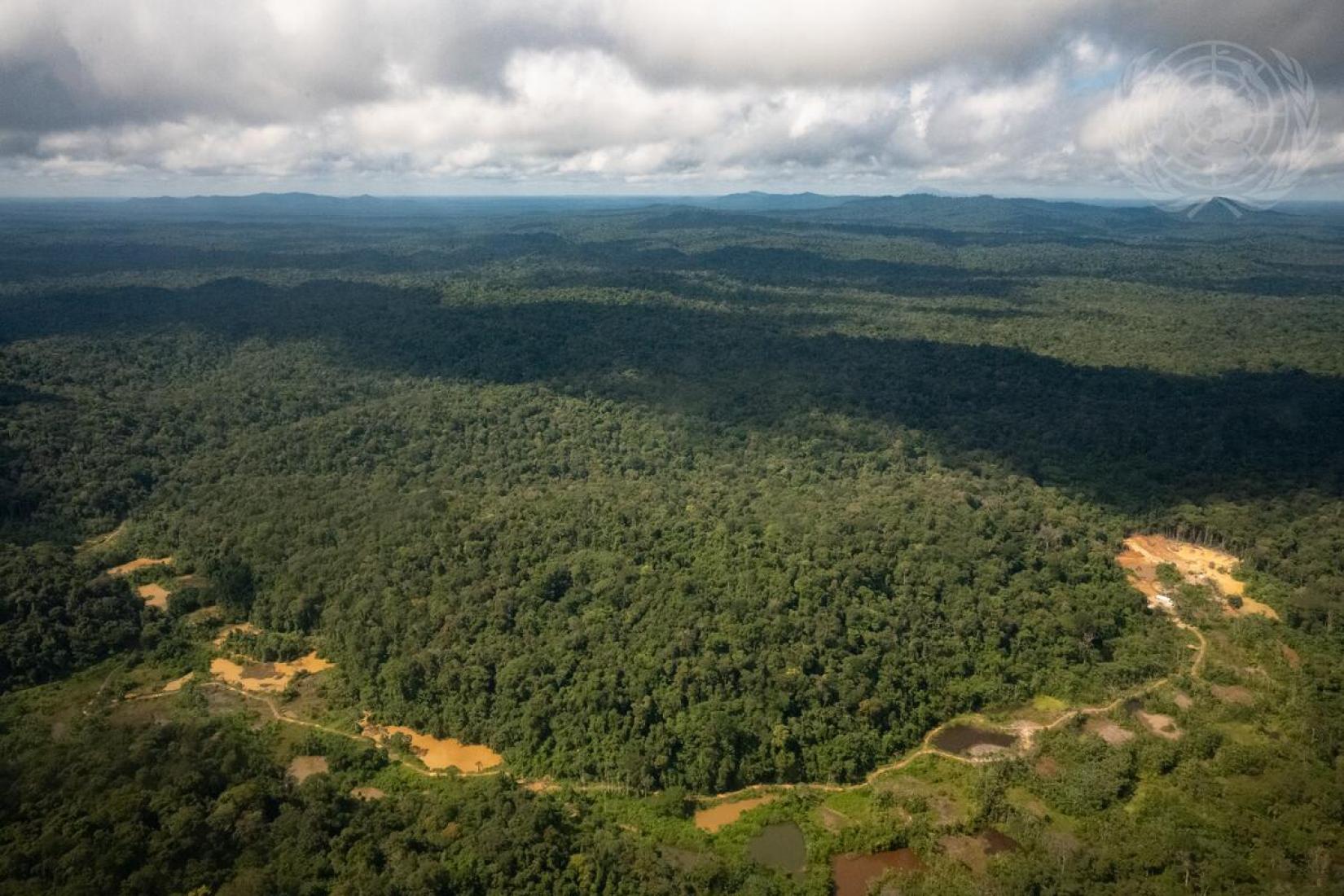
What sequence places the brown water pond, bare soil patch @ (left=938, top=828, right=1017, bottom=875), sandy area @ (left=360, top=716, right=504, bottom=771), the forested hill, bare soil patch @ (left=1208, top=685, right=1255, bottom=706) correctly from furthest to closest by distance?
1. bare soil patch @ (left=1208, top=685, right=1255, bottom=706)
2. the forested hill
3. sandy area @ (left=360, top=716, right=504, bottom=771)
4. bare soil patch @ (left=938, top=828, right=1017, bottom=875)
5. the brown water pond

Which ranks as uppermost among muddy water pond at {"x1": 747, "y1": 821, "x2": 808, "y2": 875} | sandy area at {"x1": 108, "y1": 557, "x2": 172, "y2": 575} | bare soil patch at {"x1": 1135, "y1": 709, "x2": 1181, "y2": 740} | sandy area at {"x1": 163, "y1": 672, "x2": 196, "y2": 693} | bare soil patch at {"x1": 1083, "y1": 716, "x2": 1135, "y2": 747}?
sandy area at {"x1": 108, "y1": 557, "x2": 172, "y2": 575}

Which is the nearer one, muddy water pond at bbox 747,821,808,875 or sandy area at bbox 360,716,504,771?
muddy water pond at bbox 747,821,808,875

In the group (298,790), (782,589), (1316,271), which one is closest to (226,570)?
(298,790)

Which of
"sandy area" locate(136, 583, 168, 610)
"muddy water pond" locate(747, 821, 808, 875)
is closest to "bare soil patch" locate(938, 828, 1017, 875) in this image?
"muddy water pond" locate(747, 821, 808, 875)

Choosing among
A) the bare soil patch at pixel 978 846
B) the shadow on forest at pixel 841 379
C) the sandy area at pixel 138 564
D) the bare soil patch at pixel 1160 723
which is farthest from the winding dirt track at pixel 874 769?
the shadow on forest at pixel 841 379

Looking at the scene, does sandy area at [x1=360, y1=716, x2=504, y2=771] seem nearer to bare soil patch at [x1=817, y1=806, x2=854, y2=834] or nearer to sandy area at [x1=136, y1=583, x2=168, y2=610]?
bare soil patch at [x1=817, y1=806, x2=854, y2=834]

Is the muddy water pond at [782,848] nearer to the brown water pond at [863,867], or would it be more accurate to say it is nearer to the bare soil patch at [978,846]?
the brown water pond at [863,867]

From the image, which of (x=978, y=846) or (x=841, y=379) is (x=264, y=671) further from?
(x=841, y=379)

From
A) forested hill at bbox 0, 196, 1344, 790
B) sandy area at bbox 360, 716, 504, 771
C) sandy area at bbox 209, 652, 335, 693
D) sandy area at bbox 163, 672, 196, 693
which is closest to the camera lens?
sandy area at bbox 360, 716, 504, 771
